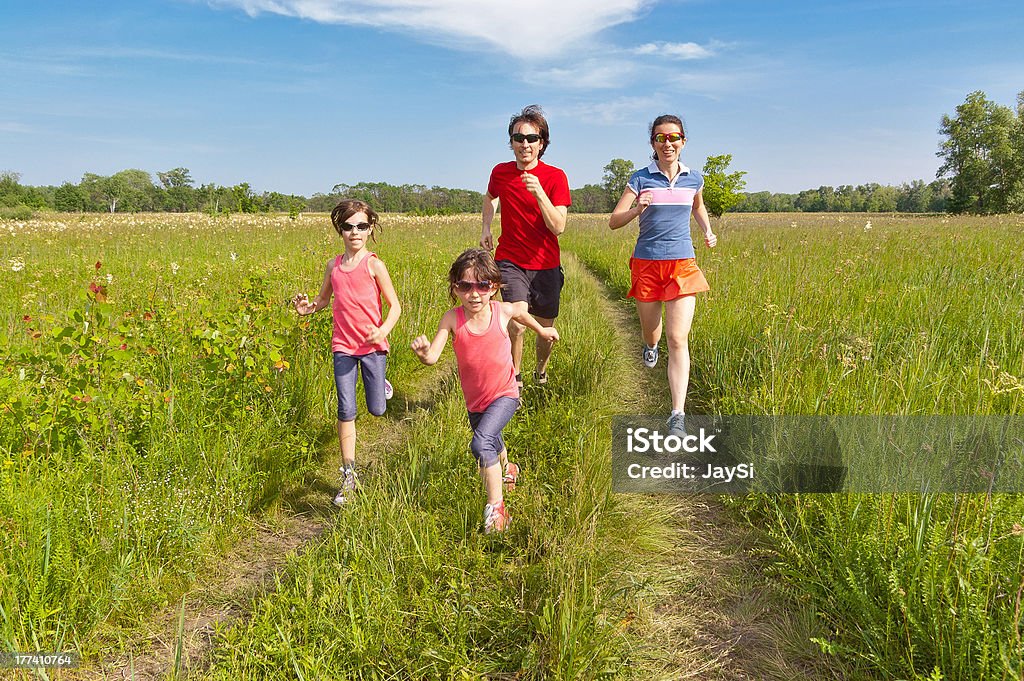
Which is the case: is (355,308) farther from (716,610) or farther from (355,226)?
(716,610)

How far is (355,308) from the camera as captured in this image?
11.0ft

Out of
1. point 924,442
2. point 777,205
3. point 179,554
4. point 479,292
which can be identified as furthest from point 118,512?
point 777,205

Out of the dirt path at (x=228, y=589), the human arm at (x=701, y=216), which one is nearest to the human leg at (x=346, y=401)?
the dirt path at (x=228, y=589)

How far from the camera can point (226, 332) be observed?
3.72m

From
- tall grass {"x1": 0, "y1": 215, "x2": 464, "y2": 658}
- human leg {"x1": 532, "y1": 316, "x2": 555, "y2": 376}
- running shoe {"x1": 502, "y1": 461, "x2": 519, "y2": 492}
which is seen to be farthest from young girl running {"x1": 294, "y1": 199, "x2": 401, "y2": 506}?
human leg {"x1": 532, "y1": 316, "x2": 555, "y2": 376}

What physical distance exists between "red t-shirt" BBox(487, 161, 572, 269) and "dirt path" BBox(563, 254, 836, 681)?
217 cm

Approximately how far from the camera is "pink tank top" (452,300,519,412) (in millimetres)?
2895

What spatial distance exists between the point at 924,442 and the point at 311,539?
3089 millimetres

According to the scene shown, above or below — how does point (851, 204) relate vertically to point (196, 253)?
above

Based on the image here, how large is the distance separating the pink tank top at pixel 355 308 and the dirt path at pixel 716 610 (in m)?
1.96

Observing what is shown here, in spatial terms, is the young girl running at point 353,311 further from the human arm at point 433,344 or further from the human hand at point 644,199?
the human hand at point 644,199

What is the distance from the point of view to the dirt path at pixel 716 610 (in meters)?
2.02

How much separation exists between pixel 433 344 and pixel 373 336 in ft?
1.84

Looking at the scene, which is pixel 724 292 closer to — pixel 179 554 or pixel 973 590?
pixel 973 590
